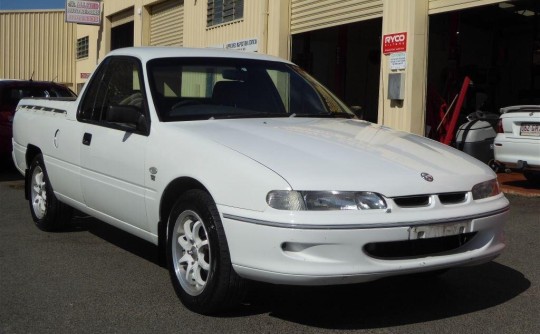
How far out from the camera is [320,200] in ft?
11.7

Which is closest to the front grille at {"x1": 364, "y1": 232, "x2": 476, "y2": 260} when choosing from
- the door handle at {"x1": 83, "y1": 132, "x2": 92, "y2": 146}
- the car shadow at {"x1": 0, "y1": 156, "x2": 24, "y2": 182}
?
the door handle at {"x1": 83, "y1": 132, "x2": 92, "y2": 146}

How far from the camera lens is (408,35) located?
34.9 feet

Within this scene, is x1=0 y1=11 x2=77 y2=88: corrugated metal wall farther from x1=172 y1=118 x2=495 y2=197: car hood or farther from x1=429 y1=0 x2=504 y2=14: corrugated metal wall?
x1=172 y1=118 x2=495 y2=197: car hood

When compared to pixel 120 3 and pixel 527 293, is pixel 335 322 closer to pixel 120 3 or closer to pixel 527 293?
pixel 527 293

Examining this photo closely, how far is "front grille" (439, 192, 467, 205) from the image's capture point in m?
3.87

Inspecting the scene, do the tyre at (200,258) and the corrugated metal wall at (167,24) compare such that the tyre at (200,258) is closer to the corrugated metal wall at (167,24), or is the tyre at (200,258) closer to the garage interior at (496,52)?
the garage interior at (496,52)

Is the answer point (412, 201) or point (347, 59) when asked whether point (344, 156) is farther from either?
point (347, 59)

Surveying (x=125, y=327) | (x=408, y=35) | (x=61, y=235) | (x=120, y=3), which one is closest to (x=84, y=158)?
(x=61, y=235)

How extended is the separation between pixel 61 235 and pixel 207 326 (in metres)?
3.11

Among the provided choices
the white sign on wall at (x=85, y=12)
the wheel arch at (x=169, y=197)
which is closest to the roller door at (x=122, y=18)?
the white sign on wall at (x=85, y=12)

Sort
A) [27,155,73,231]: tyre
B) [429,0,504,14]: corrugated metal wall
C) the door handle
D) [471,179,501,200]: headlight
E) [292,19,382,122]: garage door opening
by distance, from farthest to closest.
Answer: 1. [292,19,382,122]: garage door opening
2. [429,0,504,14]: corrugated metal wall
3. [27,155,73,231]: tyre
4. the door handle
5. [471,179,501,200]: headlight

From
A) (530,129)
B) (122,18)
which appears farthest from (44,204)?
(122,18)

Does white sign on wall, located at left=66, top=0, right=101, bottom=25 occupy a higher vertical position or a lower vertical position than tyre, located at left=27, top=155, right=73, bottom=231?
higher

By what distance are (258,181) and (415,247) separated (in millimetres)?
982
